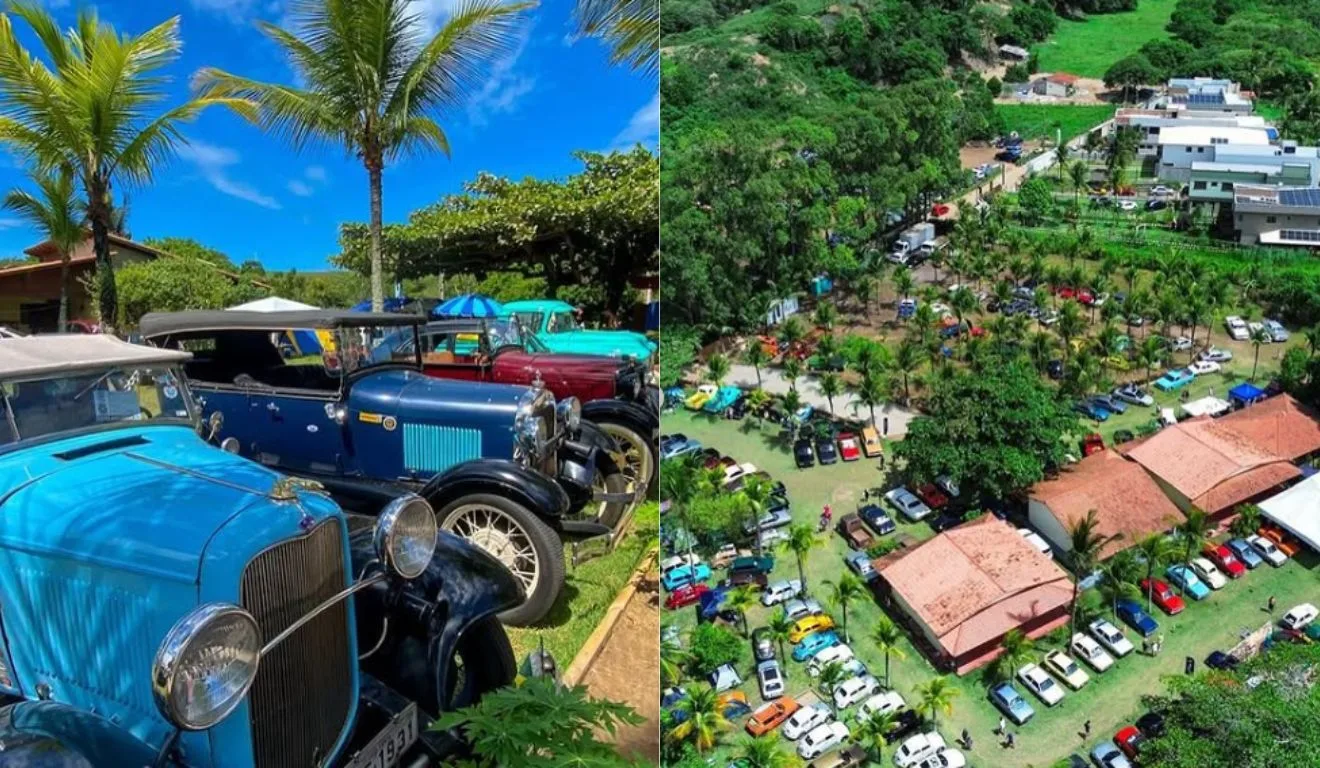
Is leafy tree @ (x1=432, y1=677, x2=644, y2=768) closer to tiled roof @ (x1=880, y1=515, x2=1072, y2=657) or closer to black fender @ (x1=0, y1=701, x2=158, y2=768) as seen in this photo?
black fender @ (x1=0, y1=701, x2=158, y2=768)

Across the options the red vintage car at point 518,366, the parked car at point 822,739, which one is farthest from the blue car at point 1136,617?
the red vintage car at point 518,366

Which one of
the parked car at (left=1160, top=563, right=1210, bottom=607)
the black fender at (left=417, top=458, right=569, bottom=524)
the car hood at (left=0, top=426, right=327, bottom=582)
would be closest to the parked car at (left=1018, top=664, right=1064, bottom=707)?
the parked car at (left=1160, top=563, right=1210, bottom=607)

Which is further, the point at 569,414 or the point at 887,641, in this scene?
the point at 887,641

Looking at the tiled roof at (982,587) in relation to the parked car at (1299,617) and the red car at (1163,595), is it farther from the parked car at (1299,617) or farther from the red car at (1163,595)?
the parked car at (1299,617)

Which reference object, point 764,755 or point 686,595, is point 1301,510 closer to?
point 764,755

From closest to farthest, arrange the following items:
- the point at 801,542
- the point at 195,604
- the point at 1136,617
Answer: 1. the point at 195,604
2. the point at 1136,617
3. the point at 801,542

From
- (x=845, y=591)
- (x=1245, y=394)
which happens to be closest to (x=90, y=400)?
(x=845, y=591)
